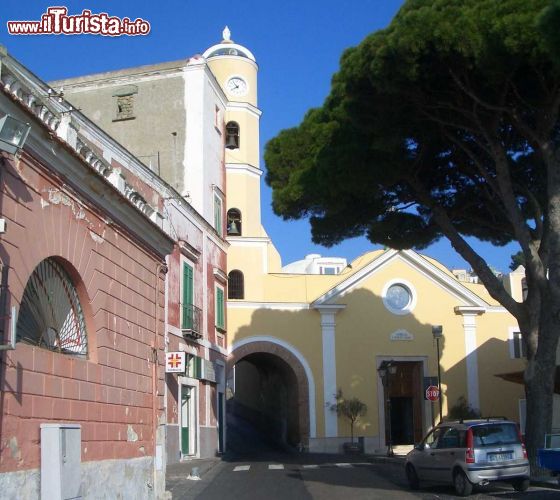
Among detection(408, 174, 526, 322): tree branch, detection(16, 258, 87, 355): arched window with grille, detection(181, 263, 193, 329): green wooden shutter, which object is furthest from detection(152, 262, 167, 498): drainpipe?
detection(181, 263, 193, 329): green wooden shutter

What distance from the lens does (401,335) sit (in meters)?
37.0

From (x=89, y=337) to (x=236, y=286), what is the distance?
25.1 meters

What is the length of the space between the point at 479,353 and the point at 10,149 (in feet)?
106

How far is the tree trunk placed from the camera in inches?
718

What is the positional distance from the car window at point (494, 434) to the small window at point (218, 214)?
55.4 ft

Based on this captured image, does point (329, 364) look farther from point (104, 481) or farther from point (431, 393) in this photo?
point (104, 481)

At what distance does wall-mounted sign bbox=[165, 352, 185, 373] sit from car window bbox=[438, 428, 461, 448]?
8508 millimetres

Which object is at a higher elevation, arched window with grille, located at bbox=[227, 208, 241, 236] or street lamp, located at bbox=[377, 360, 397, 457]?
arched window with grille, located at bbox=[227, 208, 241, 236]

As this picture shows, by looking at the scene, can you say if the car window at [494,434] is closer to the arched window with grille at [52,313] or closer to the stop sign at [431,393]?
the arched window with grille at [52,313]

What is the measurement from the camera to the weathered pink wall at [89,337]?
8.40 metres

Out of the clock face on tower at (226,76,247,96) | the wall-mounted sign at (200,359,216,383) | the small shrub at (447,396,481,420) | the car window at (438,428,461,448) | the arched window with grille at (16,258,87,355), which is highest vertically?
the clock face on tower at (226,76,247,96)

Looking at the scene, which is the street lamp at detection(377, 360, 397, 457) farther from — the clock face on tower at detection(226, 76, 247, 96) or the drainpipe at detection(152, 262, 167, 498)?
the drainpipe at detection(152, 262, 167, 498)

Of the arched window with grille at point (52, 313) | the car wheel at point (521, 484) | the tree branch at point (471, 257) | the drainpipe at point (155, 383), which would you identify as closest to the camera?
the arched window with grille at point (52, 313)

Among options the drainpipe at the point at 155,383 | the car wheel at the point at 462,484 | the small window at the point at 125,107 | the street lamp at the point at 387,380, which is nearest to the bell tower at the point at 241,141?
the small window at the point at 125,107
